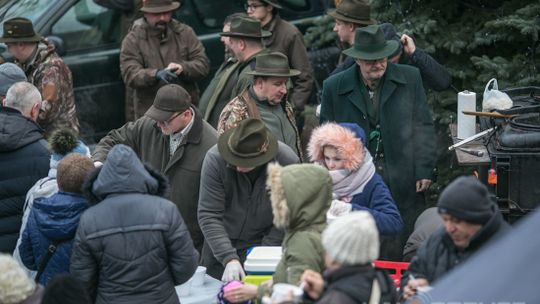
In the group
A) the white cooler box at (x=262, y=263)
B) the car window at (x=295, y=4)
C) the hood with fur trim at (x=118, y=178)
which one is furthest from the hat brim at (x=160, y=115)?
the car window at (x=295, y=4)

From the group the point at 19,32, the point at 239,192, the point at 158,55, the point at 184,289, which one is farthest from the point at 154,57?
the point at 184,289

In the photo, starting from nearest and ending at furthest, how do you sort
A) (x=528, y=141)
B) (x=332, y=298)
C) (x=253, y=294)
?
(x=332, y=298) → (x=253, y=294) → (x=528, y=141)

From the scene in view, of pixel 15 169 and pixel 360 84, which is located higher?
pixel 360 84

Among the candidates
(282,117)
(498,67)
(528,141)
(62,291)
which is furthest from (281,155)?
(498,67)

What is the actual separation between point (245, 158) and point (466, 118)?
2.09 metres

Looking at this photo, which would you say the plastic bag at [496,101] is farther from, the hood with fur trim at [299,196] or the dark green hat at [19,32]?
the dark green hat at [19,32]

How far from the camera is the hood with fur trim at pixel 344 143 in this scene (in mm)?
7062

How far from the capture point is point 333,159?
23.3ft

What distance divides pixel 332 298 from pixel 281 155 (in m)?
2.37

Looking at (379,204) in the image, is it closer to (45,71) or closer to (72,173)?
(72,173)

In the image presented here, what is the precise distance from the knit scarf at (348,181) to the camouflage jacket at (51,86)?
3.69 meters

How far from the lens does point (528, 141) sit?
7.34 metres

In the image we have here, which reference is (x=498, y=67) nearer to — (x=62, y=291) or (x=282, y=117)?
(x=282, y=117)

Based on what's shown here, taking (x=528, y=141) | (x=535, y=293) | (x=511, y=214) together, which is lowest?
(x=511, y=214)
